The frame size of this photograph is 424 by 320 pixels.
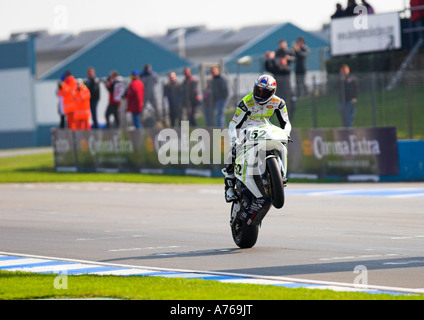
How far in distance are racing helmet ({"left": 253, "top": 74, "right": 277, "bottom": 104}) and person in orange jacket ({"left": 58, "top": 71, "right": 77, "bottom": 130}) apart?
64.7ft

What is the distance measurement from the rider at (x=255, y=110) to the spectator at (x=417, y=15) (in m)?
18.7

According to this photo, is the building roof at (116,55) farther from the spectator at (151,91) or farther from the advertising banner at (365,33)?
the spectator at (151,91)

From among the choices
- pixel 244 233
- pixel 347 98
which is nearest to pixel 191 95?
pixel 347 98

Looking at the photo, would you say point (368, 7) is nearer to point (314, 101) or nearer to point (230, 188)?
point (314, 101)

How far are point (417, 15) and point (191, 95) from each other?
7.98 m

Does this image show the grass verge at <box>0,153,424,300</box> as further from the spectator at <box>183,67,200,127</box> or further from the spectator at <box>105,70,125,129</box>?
the spectator at <box>105,70,125,129</box>

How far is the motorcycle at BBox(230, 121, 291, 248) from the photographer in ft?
35.3

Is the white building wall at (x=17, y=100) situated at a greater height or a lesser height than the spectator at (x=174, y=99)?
greater

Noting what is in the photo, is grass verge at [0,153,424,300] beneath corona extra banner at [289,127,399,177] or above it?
beneath

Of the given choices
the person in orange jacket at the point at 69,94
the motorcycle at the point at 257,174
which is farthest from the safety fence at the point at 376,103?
the motorcycle at the point at 257,174

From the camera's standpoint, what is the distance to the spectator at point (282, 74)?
2511 centimetres

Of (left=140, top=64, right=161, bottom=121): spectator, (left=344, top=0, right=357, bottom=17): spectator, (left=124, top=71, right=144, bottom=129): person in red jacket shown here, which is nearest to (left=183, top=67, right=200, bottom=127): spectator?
(left=140, top=64, right=161, bottom=121): spectator

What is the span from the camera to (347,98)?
79.8ft

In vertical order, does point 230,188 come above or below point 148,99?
below
